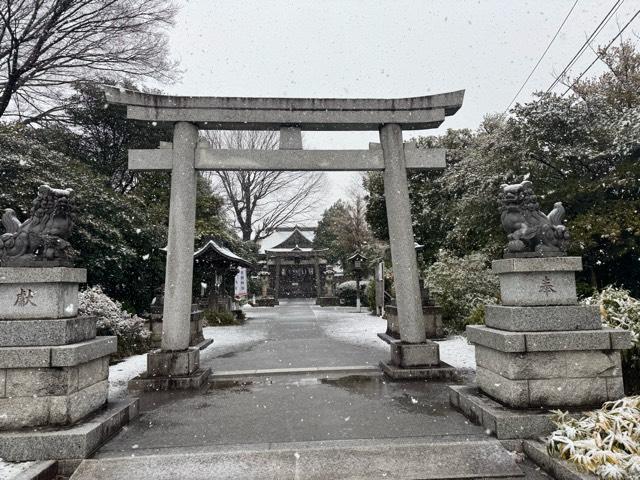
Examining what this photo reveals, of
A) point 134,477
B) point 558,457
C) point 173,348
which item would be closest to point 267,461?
point 134,477

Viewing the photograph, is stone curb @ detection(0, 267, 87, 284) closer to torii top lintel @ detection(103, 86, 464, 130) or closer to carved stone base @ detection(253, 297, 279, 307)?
torii top lintel @ detection(103, 86, 464, 130)

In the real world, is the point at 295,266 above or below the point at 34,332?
above

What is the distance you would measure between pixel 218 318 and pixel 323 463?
13.5 m

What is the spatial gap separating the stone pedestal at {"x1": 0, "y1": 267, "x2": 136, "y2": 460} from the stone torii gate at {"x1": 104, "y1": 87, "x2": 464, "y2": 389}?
2.39m

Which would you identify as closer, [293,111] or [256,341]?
[293,111]

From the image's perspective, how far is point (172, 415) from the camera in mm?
4867

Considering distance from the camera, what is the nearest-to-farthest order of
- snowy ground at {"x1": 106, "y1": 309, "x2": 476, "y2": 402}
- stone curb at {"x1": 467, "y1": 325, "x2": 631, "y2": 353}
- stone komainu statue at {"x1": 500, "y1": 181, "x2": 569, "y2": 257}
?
stone curb at {"x1": 467, "y1": 325, "x2": 631, "y2": 353} < stone komainu statue at {"x1": 500, "y1": 181, "x2": 569, "y2": 257} < snowy ground at {"x1": 106, "y1": 309, "x2": 476, "y2": 402}

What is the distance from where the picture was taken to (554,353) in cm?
392

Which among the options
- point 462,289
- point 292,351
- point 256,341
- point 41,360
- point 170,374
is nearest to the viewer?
point 41,360

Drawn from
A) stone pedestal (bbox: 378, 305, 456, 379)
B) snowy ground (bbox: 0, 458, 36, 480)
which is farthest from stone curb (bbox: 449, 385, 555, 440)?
snowy ground (bbox: 0, 458, 36, 480)

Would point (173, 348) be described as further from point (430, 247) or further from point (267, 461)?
point (430, 247)

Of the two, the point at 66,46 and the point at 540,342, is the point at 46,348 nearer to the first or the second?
the point at 540,342

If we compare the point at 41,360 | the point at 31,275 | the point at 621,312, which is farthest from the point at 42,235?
the point at 621,312

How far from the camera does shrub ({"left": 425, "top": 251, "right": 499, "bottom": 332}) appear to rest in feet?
39.5
